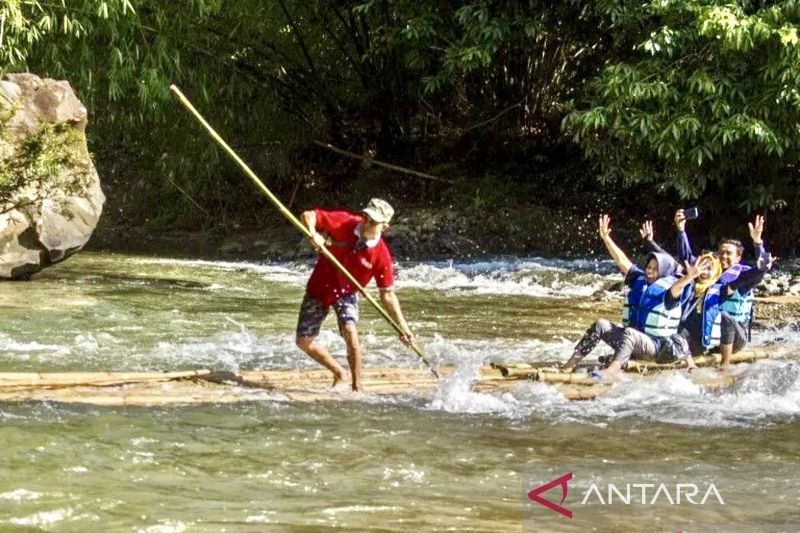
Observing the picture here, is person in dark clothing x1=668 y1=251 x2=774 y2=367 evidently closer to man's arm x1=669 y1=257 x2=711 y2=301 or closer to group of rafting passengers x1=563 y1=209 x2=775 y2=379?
group of rafting passengers x1=563 y1=209 x2=775 y2=379

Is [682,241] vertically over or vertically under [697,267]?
over

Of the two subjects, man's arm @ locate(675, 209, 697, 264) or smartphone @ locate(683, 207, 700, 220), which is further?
man's arm @ locate(675, 209, 697, 264)

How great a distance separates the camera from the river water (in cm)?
496

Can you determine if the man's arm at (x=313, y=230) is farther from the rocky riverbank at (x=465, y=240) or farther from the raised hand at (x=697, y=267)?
the rocky riverbank at (x=465, y=240)

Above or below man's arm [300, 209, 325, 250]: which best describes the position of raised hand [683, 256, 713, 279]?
below

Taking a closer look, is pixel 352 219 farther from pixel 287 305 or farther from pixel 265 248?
pixel 265 248

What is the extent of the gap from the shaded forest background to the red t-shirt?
21.1ft

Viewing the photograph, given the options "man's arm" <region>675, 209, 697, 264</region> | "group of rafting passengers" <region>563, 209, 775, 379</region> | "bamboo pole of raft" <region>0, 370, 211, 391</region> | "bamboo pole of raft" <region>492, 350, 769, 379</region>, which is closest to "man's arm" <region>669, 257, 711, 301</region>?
"group of rafting passengers" <region>563, 209, 775, 379</region>

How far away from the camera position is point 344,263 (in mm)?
7258

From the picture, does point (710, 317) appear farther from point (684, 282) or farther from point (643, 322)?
point (684, 282)

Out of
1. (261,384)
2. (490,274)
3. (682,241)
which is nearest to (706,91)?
(490,274)

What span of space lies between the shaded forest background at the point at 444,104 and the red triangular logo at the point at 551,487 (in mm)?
8847

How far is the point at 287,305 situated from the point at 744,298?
5223 millimetres

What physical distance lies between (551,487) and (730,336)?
3.92 m
